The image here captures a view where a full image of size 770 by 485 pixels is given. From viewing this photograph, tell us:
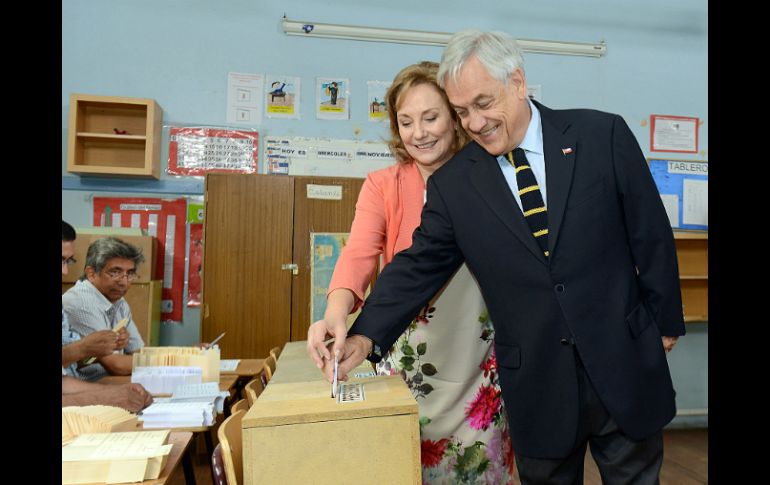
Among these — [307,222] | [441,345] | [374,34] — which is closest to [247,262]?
[307,222]

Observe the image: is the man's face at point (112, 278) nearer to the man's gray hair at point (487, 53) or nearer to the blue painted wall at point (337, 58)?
the blue painted wall at point (337, 58)

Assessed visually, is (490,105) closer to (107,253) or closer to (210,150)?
(107,253)

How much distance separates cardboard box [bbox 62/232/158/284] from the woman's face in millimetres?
2809

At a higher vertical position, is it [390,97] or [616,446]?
[390,97]

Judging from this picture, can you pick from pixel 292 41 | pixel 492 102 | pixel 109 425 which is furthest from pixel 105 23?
pixel 492 102

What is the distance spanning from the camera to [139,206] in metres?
3.87

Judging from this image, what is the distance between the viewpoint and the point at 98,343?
2.30 metres

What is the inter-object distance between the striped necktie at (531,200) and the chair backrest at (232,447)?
74 cm

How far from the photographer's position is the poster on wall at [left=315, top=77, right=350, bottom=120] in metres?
4.02

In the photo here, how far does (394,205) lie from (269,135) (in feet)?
9.39

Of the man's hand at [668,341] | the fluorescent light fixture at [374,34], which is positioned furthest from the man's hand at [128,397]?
the fluorescent light fixture at [374,34]

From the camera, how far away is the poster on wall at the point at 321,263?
3.53 m

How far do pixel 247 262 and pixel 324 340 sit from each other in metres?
2.53
